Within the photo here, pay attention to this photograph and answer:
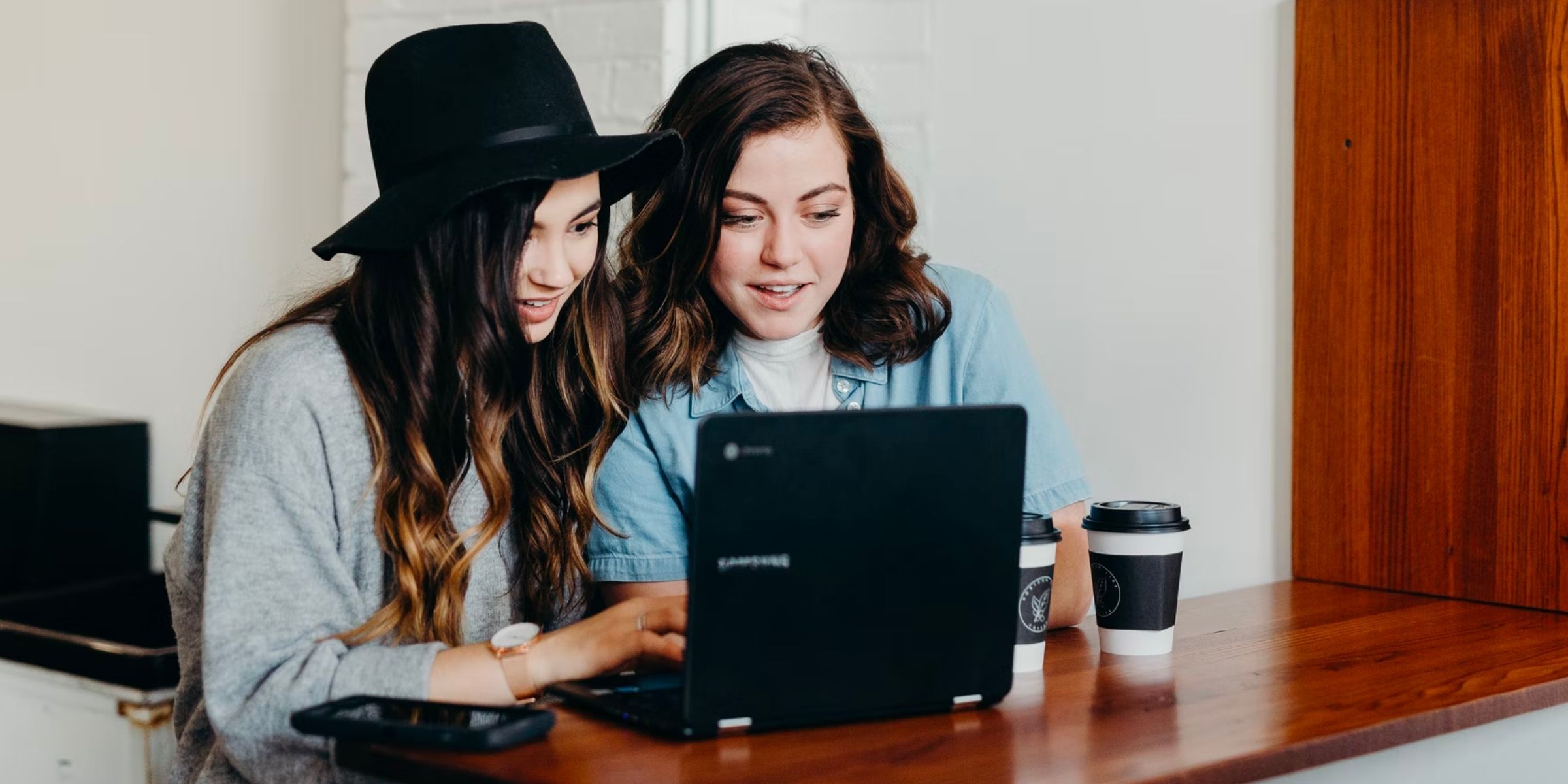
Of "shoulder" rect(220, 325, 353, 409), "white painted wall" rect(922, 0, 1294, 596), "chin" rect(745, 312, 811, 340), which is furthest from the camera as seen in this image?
"white painted wall" rect(922, 0, 1294, 596)

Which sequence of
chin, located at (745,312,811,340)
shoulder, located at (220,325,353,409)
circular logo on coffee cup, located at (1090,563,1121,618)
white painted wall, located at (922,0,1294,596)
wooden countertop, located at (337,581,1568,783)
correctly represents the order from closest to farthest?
wooden countertop, located at (337,581,1568,783)
shoulder, located at (220,325,353,409)
circular logo on coffee cup, located at (1090,563,1121,618)
chin, located at (745,312,811,340)
white painted wall, located at (922,0,1294,596)

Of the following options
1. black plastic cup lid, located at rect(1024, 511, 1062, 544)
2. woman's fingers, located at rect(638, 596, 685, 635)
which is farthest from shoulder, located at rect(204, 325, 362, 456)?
black plastic cup lid, located at rect(1024, 511, 1062, 544)

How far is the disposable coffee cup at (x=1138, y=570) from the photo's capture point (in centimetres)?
126

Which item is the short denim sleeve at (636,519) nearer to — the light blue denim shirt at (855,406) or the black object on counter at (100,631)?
the light blue denim shirt at (855,406)

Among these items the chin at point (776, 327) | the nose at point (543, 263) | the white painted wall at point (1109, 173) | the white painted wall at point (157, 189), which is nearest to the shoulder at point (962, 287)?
the chin at point (776, 327)

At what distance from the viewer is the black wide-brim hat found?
1221 millimetres

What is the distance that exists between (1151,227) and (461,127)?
1.00 m

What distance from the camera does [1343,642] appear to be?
54.0 inches

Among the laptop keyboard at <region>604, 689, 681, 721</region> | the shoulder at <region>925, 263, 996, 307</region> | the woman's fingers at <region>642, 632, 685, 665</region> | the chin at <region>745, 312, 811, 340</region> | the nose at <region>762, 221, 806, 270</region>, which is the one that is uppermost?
the nose at <region>762, 221, 806, 270</region>

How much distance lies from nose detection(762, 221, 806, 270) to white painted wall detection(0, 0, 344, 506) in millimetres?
1109

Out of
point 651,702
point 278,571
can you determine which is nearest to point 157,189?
point 278,571

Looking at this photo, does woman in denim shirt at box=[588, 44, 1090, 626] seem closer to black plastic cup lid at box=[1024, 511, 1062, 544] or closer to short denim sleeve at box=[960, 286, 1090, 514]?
short denim sleeve at box=[960, 286, 1090, 514]

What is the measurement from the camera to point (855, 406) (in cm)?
159

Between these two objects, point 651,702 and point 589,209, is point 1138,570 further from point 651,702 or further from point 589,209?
point 589,209
